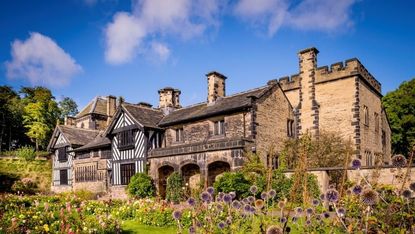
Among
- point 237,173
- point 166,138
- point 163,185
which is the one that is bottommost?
point 163,185

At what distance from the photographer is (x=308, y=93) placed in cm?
2336

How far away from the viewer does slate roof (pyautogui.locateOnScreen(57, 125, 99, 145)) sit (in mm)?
32334

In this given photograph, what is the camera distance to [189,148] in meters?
19.8

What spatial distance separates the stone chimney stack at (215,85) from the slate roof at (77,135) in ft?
52.8

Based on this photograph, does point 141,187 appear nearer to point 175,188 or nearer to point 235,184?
point 175,188

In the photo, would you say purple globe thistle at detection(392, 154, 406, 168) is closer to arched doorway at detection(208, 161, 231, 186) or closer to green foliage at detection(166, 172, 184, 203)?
arched doorway at detection(208, 161, 231, 186)

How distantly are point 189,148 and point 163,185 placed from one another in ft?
13.1

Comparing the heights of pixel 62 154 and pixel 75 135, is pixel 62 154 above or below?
below

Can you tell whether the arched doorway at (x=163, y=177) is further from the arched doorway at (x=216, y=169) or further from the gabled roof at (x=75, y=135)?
the gabled roof at (x=75, y=135)

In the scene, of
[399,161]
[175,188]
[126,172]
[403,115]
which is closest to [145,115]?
[126,172]

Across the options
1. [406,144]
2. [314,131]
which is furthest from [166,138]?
[406,144]

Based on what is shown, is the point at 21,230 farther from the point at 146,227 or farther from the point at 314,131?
the point at 314,131

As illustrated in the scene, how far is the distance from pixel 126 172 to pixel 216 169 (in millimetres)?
8054

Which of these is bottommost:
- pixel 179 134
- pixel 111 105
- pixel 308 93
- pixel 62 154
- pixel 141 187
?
pixel 141 187
